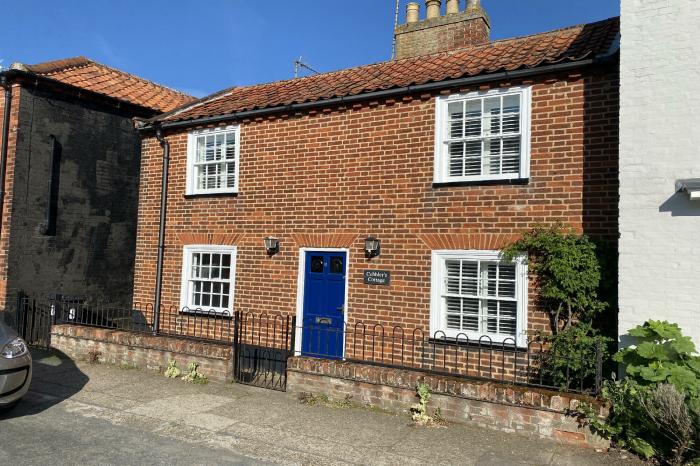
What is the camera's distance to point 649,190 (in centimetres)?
624

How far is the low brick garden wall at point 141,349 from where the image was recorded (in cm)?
827

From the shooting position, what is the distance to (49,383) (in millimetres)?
8109

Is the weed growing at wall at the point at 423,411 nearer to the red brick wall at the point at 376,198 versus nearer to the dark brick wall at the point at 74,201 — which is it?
the red brick wall at the point at 376,198

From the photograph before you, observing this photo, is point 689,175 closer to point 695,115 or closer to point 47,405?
point 695,115

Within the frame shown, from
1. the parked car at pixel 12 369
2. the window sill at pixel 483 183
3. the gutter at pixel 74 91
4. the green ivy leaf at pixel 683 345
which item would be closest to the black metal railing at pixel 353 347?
the green ivy leaf at pixel 683 345

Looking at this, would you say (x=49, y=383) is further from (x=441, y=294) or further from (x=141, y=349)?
(x=441, y=294)

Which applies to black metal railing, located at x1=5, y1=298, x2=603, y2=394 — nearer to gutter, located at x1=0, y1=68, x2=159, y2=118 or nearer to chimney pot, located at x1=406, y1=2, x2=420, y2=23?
gutter, located at x1=0, y1=68, x2=159, y2=118

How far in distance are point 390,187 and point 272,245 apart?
2.49 metres

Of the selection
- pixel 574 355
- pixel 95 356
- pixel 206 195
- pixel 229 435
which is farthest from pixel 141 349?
pixel 574 355

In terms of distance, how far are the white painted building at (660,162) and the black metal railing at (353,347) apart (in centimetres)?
99

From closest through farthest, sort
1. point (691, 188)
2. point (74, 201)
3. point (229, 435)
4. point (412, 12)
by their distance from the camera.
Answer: point (691, 188) → point (229, 435) → point (74, 201) → point (412, 12)

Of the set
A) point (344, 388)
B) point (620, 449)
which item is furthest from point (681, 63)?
point (344, 388)

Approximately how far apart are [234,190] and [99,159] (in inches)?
183

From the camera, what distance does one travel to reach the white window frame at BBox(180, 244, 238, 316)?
10266 millimetres
